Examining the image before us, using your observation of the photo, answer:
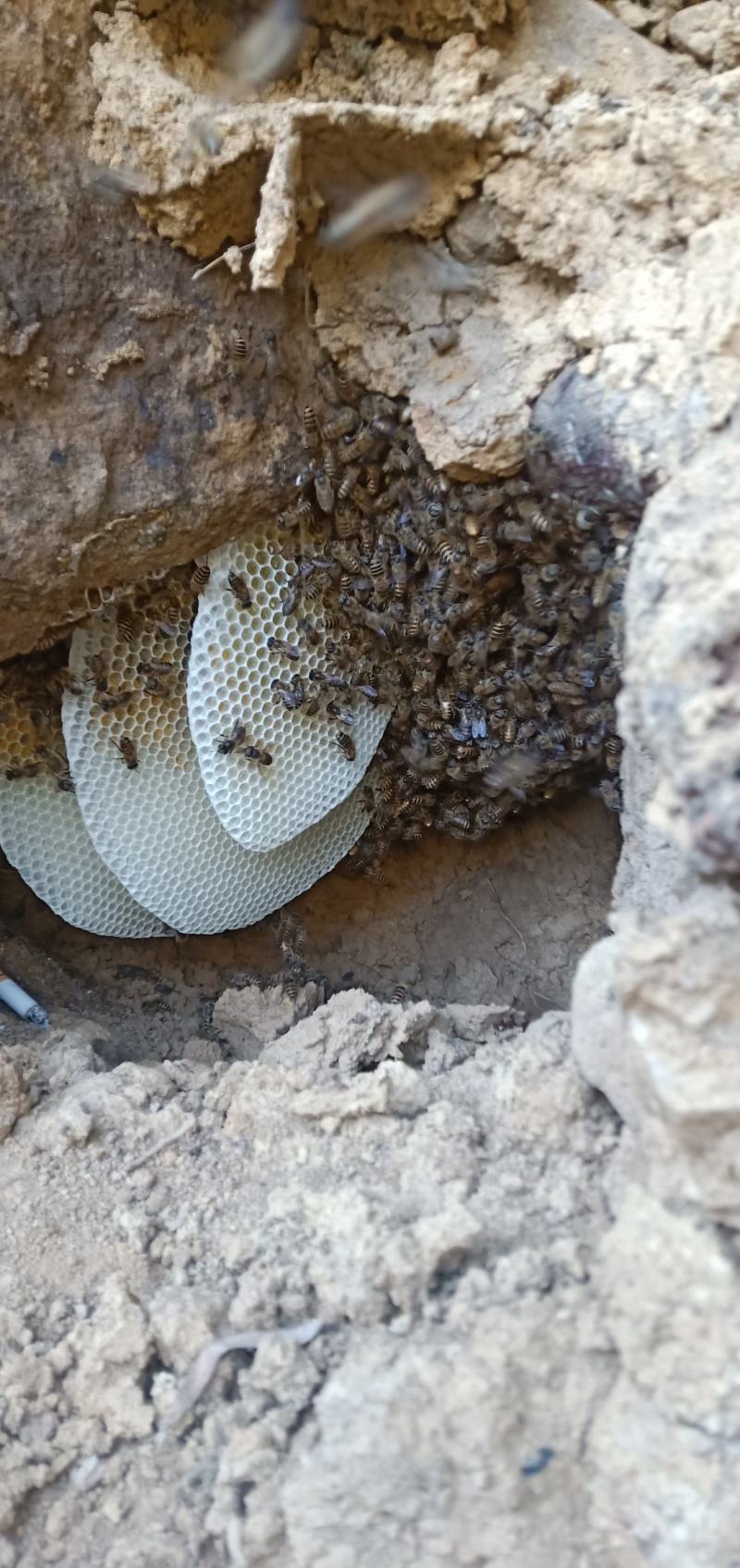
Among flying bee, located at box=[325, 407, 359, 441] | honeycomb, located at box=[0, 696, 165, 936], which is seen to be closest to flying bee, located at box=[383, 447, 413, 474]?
flying bee, located at box=[325, 407, 359, 441]

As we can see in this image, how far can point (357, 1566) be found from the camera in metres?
1.64

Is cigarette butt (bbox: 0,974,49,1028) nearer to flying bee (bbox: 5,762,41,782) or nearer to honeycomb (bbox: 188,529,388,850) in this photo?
flying bee (bbox: 5,762,41,782)

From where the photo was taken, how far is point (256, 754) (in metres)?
3.56

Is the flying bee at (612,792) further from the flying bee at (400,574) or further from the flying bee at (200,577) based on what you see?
the flying bee at (200,577)

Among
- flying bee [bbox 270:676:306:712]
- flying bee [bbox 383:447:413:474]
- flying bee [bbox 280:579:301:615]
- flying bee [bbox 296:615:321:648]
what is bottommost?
flying bee [bbox 270:676:306:712]

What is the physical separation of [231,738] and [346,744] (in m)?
0.45

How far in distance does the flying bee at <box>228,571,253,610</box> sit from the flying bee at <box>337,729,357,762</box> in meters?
0.65

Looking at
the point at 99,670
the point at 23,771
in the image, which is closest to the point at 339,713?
the point at 99,670

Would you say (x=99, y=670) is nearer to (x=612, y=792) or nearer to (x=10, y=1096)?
(x=10, y=1096)

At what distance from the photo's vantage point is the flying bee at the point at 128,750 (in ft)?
11.7

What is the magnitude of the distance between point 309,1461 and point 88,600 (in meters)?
2.44

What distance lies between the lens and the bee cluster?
2809 mm

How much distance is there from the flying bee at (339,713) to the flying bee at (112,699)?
71cm

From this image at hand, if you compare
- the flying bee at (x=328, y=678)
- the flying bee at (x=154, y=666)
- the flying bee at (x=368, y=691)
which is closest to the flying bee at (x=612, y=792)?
the flying bee at (x=368, y=691)
